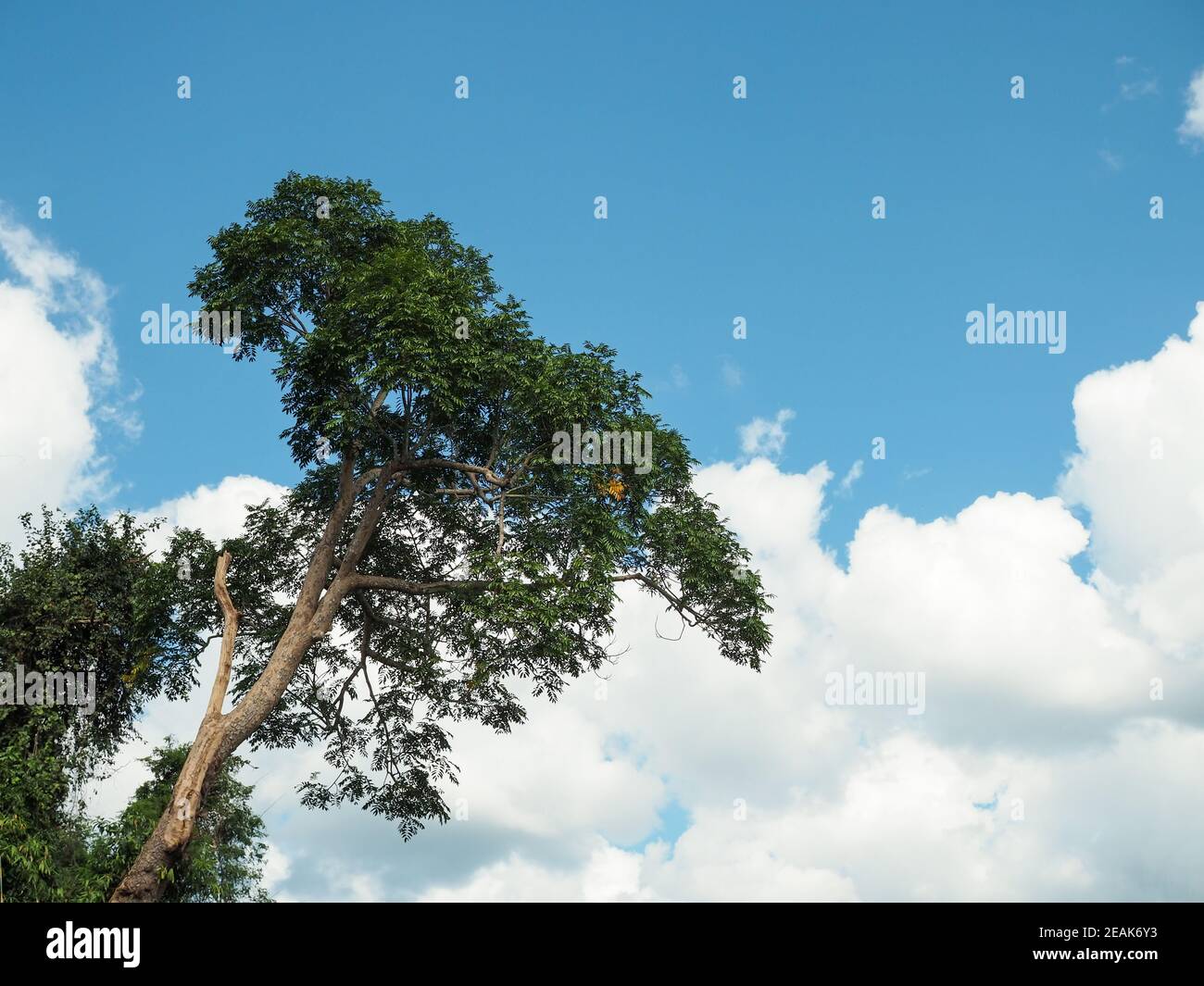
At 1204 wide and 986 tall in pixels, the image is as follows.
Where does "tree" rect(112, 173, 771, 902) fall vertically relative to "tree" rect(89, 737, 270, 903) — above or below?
above

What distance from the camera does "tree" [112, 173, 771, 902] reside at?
20016 millimetres

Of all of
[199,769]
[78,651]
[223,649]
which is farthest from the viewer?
[78,651]

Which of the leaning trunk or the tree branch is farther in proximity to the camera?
the tree branch

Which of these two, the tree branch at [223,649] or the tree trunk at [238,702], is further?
the tree branch at [223,649]

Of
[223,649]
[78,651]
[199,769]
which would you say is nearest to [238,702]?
[223,649]

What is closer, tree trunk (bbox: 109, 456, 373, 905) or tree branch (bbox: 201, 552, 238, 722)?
tree trunk (bbox: 109, 456, 373, 905)

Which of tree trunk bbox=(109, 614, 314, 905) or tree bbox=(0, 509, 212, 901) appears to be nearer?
tree trunk bbox=(109, 614, 314, 905)

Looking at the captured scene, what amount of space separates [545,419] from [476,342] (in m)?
2.17

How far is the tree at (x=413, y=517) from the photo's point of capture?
2002 centimetres

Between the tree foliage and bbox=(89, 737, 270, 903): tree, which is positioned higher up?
the tree foliage

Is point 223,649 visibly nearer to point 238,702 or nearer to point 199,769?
point 238,702

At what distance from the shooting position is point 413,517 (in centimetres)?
2578
